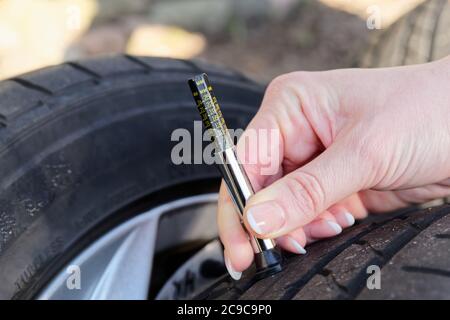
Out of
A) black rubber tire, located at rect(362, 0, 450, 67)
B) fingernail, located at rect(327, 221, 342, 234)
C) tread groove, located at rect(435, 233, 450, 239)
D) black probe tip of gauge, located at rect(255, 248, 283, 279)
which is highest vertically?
black rubber tire, located at rect(362, 0, 450, 67)

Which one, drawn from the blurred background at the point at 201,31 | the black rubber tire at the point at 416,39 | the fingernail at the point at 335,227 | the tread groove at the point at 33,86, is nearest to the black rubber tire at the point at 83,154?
the tread groove at the point at 33,86

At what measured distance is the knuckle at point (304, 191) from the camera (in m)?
0.78

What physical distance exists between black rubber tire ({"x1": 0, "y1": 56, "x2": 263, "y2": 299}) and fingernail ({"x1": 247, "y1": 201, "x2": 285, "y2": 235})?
0.88 feet

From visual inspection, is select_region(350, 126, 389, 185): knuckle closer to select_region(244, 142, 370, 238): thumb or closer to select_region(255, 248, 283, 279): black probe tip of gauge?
select_region(244, 142, 370, 238): thumb

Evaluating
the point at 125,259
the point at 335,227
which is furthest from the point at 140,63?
the point at 335,227

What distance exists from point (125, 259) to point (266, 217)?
299 millimetres

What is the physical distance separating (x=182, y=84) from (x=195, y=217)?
25cm

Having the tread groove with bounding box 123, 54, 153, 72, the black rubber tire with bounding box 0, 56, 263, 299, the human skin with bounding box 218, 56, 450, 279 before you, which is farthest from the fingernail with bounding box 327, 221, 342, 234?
the tread groove with bounding box 123, 54, 153, 72

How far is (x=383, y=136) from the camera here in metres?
0.80

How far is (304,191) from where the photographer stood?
778 mm

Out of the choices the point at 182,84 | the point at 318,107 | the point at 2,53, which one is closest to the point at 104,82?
the point at 182,84

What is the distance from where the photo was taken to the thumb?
765 millimetres

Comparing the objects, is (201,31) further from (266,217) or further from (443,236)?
(443,236)

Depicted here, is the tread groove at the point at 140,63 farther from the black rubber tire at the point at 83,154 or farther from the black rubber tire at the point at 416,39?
the black rubber tire at the point at 416,39
